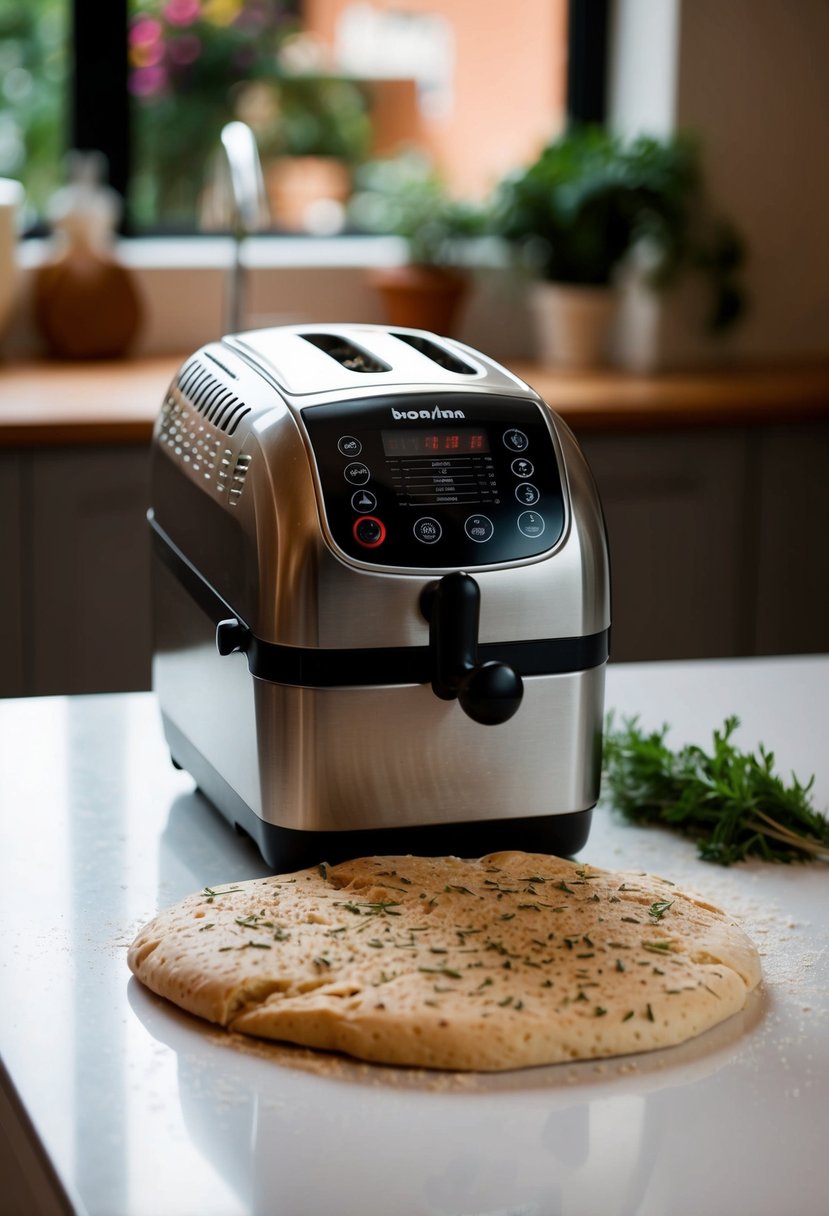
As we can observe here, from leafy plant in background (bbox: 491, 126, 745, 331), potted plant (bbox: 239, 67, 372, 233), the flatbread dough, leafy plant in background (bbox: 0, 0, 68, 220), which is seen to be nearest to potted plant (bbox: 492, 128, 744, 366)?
leafy plant in background (bbox: 491, 126, 745, 331)

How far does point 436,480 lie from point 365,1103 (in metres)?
0.37

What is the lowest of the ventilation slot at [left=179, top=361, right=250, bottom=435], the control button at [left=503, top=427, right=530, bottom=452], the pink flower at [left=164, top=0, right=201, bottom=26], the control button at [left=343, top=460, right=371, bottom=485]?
the control button at [left=343, top=460, right=371, bottom=485]

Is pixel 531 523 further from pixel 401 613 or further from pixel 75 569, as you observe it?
pixel 75 569

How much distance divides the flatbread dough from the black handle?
0.10 m

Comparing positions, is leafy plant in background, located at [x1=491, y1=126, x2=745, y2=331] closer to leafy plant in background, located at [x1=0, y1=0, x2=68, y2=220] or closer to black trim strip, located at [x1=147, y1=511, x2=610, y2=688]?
leafy plant in background, located at [x1=0, y1=0, x2=68, y2=220]

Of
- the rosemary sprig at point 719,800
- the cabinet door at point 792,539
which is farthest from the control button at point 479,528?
the cabinet door at point 792,539

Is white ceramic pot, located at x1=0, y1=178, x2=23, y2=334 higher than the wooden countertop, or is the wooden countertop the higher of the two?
white ceramic pot, located at x1=0, y1=178, x2=23, y2=334

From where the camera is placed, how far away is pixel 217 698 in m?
1.00

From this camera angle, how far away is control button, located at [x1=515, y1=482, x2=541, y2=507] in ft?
3.05

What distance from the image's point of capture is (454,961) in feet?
2.60

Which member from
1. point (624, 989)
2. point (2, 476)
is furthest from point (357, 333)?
point (2, 476)

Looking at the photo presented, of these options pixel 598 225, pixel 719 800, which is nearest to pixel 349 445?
pixel 719 800

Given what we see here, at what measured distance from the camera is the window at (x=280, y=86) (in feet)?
10.1

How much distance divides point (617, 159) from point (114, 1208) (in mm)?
2666
